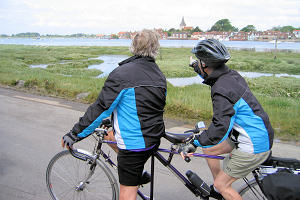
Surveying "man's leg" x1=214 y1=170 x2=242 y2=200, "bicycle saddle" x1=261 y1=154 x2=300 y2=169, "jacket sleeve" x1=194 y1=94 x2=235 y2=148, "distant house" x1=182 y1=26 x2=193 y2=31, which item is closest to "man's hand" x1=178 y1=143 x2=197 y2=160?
"jacket sleeve" x1=194 y1=94 x2=235 y2=148

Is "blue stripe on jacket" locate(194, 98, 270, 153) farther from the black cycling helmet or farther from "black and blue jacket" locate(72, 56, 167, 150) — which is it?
"black and blue jacket" locate(72, 56, 167, 150)

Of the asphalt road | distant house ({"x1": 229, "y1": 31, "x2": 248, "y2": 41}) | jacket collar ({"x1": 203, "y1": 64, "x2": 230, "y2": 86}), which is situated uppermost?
distant house ({"x1": 229, "y1": 31, "x2": 248, "y2": 41})

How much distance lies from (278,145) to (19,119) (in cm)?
613

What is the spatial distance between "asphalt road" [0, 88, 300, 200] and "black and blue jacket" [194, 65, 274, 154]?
1580mm

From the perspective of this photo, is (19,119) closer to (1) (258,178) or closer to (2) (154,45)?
(2) (154,45)

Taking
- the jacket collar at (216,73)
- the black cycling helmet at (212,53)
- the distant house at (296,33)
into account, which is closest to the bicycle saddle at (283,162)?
the jacket collar at (216,73)

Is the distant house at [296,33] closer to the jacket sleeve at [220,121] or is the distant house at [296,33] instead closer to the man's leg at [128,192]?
the jacket sleeve at [220,121]

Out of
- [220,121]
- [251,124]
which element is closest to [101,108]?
[220,121]

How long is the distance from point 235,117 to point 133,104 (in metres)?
0.87

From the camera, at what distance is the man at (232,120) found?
6.79 ft

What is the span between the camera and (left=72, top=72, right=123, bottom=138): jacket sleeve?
2146 millimetres

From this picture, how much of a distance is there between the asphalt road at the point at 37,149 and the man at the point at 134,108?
51.5 inches

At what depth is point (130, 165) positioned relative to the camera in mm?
2314

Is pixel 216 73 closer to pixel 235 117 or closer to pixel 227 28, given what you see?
pixel 235 117
